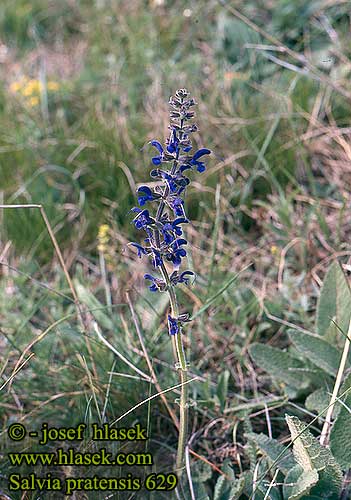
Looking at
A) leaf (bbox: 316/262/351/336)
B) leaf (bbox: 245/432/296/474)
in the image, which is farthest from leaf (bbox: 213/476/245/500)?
leaf (bbox: 316/262/351/336)

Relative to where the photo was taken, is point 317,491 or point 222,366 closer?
point 317,491

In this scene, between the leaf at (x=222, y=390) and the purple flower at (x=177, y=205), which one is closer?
the purple flower at (x=177, y=205)

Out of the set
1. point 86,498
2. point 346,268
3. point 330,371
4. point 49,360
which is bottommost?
point 86,498

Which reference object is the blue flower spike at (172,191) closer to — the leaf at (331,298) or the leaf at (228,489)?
the leaf at (228,489)

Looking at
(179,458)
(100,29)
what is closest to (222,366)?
(179,458)

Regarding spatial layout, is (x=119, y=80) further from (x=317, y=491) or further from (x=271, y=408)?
(x=317, y=491)

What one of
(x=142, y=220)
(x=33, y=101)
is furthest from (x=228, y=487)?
(x=33, y=101)

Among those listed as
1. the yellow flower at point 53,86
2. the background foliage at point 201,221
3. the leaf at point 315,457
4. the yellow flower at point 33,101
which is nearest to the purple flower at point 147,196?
the background foliage at point 201,221
